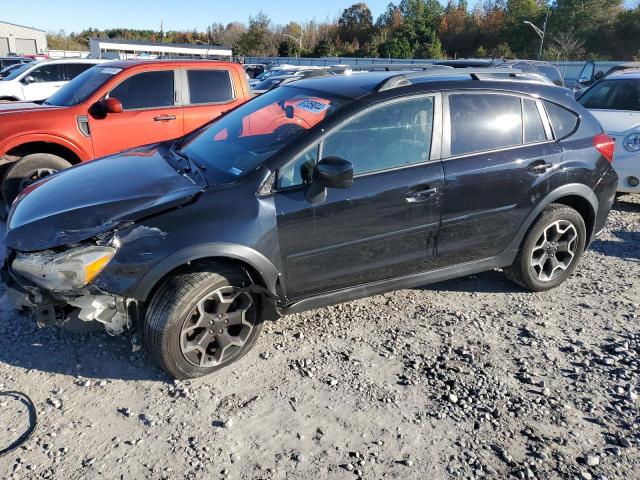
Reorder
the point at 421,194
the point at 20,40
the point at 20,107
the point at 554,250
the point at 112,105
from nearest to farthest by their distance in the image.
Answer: the point at 421,194, the point at 554,250, the point at 112,105, the point at 20,107, the point at 20,40

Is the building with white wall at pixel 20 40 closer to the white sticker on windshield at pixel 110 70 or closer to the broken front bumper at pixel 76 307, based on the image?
the white sticker on windshield at pixel 110 70

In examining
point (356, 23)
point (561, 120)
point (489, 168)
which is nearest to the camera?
point (489, 168)

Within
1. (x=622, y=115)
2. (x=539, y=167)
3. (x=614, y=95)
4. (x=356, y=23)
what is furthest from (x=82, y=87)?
(x=356, y=23)

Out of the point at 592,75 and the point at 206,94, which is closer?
the point at 206,94

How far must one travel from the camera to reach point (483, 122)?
3.85 meters

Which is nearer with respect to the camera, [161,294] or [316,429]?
[316,429]

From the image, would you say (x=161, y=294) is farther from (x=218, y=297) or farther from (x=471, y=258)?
(x=471, y=258)

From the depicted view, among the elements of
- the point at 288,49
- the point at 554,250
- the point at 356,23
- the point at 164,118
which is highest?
the point at 356,23

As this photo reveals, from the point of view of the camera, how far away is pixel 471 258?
3951mm

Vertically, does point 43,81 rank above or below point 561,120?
below

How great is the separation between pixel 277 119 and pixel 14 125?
12.0 ft

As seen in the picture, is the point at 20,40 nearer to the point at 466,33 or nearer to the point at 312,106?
the point at 466,33

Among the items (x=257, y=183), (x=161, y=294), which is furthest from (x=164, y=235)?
(x=257, y=183)

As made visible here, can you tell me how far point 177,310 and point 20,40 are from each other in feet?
240
